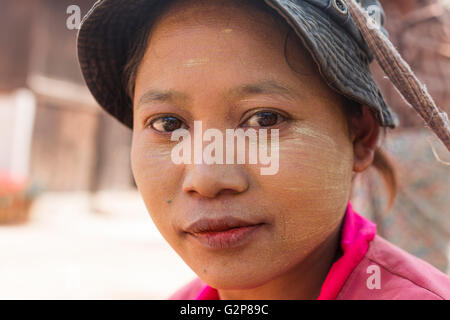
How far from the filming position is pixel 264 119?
1.11 m

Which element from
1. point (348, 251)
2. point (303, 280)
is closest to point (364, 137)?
point (348, 251)

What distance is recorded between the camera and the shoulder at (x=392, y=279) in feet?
3.41

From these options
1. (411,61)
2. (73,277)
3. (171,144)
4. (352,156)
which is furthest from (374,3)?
(73,277)

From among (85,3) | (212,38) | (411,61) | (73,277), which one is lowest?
(73,277)

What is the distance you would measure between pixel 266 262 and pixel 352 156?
1.34 feet

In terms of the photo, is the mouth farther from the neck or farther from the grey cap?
the grey cap

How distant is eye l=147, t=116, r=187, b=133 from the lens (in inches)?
46.4

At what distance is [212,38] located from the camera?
1.11 m

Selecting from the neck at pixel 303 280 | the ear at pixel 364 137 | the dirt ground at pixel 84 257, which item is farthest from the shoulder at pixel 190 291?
the dirt ground at pixel 84 257

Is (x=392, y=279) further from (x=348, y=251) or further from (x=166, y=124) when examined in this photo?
(x=166, y=124)

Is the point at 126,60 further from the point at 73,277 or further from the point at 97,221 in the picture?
the point at 97,221

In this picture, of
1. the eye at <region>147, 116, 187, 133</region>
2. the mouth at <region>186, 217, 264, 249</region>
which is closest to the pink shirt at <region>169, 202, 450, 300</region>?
the mouth at <region>186, 217, 264, 249</region>
